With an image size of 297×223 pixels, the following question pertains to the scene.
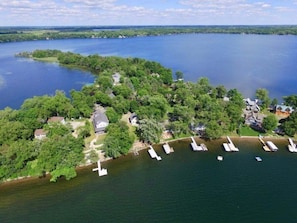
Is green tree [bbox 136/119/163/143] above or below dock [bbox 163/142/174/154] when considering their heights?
above

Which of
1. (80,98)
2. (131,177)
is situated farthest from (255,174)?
(80,98)

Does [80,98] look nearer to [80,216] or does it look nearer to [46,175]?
[46,175]

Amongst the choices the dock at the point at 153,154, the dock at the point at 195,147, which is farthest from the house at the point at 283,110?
the dock at the point at 153,154

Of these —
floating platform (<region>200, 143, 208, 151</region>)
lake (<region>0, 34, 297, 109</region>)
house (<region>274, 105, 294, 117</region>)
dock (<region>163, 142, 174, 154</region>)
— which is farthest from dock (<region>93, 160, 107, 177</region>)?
house (<region>274, 105, 294, 117</region>)

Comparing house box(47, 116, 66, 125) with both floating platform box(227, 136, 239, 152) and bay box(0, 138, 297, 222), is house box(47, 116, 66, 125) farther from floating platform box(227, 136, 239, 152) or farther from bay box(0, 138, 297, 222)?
floating platform box(227, 136, 239, 152)

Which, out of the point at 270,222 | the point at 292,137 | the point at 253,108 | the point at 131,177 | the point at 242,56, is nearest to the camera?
the point at 270,222

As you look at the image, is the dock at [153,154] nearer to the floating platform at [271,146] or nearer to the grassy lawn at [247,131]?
the grassy lawn at [247,131]

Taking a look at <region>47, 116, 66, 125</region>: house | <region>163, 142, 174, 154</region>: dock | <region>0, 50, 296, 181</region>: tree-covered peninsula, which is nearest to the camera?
<region>0, 50, 296, 181</region>: tree-covered peninsula
